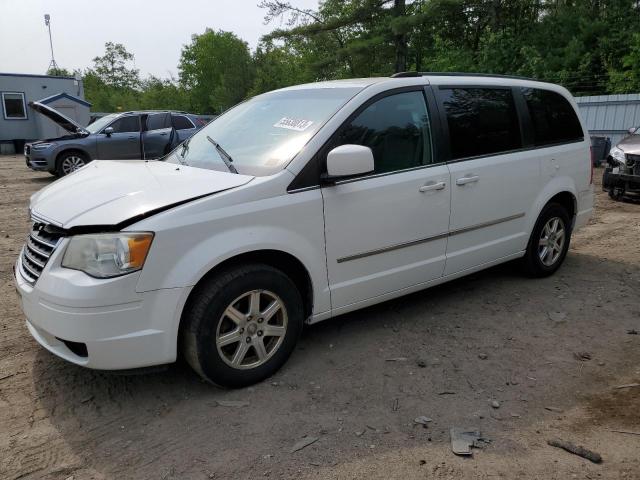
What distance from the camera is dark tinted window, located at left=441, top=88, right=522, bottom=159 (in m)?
4.12

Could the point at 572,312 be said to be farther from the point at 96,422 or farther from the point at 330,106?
the point at 96,422

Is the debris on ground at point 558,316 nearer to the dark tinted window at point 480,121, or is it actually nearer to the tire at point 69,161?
the dark tinted window at point 480,121

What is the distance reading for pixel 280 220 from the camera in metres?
3.15

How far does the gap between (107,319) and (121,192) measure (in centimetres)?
79

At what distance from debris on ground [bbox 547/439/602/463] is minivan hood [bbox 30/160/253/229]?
7.29ft

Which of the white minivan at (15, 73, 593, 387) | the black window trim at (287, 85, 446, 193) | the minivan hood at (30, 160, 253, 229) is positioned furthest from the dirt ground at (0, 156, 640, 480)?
the black window trim at (287, 85, 446, 193)

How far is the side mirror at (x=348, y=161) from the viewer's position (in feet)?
10.4

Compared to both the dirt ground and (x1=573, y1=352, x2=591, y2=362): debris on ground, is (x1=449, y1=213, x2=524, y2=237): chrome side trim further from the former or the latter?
(x1=573, y1=352, x2=591, y2=362): debris on ground

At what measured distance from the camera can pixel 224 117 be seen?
4438 millimetres

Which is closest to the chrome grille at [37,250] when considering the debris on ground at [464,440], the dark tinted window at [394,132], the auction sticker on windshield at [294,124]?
the auction sticker on windshield at [294,124]

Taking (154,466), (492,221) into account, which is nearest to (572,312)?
(492,221)

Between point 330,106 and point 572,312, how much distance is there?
268 centimetres

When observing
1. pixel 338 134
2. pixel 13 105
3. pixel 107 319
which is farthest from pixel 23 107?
pixel 107 319

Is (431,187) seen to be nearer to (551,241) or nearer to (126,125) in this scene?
(551,241)
